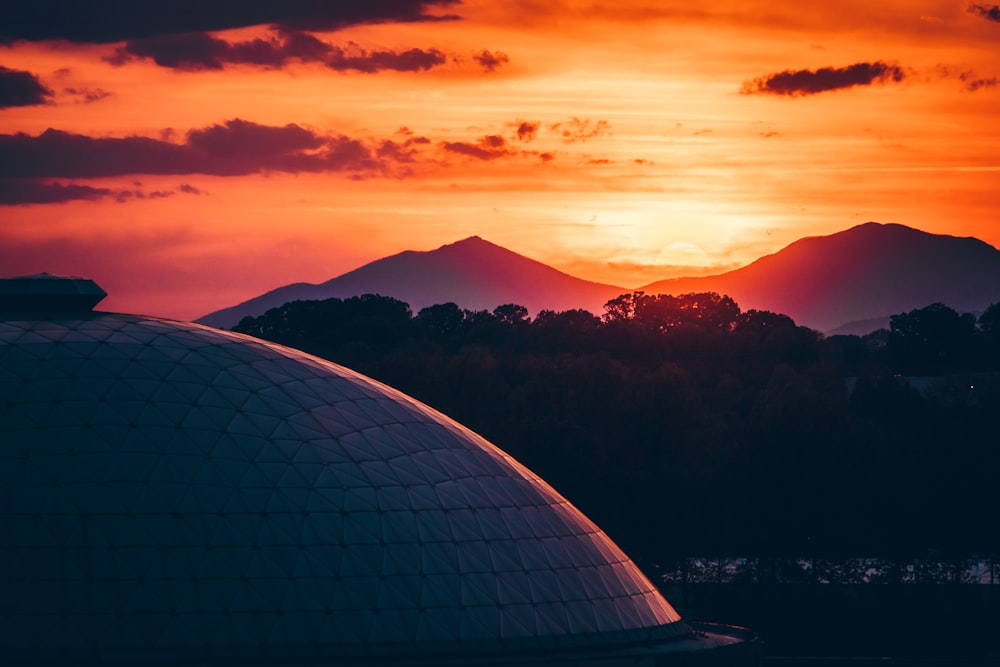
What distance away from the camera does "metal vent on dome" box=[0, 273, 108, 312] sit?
60719mm

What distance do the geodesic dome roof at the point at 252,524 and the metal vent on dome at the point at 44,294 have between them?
0.54 meters

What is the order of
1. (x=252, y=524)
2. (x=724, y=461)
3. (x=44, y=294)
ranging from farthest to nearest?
(x=724, y=461)
(x=44, y=294)
(x=252, y=524)

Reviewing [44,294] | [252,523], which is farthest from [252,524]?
[44,294]

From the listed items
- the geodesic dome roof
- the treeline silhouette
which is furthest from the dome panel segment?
the treeline silhouette

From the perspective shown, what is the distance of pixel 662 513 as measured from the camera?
116438 mm

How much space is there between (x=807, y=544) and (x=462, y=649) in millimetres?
68256

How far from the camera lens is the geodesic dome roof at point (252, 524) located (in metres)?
49.7

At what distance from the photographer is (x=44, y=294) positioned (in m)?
60.7

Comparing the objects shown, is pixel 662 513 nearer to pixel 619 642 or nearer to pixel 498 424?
pixel 498 424

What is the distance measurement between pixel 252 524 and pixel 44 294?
14.0m

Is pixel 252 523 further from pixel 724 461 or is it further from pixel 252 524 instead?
pixel 724 461

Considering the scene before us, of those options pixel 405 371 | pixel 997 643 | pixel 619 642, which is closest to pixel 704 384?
pixel 405 371

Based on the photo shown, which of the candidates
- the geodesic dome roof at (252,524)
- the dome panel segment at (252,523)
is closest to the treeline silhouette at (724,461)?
the dome panel segment at (252,523)

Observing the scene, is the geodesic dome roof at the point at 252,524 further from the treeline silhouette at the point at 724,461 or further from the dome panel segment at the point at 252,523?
the treeline silhouette at the point at 724,461
